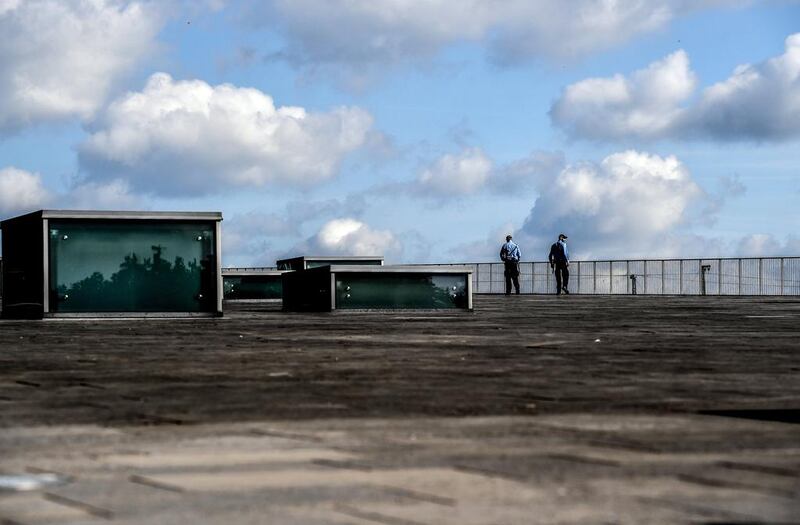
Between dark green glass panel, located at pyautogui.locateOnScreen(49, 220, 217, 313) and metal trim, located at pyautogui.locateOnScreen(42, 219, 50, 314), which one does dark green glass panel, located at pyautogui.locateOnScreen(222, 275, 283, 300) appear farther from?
metal trim, located at pyautogui.locateOnScreen(42, 219, 50, 314)

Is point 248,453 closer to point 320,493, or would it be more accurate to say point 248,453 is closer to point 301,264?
point 320,493

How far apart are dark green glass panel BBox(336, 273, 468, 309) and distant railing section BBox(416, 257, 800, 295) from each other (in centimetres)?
2892

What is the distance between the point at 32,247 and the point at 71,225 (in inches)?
38.3

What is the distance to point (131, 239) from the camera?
75.8 ft

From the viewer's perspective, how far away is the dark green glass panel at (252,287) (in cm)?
4119

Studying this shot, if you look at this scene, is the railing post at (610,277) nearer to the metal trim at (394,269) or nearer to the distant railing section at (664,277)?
the distant railing section at (664,277)

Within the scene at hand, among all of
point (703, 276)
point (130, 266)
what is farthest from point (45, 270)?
point (703, 276)

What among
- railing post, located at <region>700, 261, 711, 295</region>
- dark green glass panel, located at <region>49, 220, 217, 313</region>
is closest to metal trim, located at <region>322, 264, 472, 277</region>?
dark green glass panel, located at <region>49, 220, 217, 313</region>

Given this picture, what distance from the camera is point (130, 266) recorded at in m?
23.0

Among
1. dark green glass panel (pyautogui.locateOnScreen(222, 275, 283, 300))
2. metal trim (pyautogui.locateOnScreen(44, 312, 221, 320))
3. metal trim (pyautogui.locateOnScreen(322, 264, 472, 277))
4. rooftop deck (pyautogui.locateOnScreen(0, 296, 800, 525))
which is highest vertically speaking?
metal trim (pyautogui.locateOnScreen(322, 264, 472, 277))

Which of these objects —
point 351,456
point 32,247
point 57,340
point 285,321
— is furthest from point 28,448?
point 32,247

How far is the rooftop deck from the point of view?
436 centimetres

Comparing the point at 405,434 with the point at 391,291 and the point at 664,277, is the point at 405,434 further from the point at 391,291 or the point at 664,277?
the point at 664,277

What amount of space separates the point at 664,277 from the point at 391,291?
36.6m
